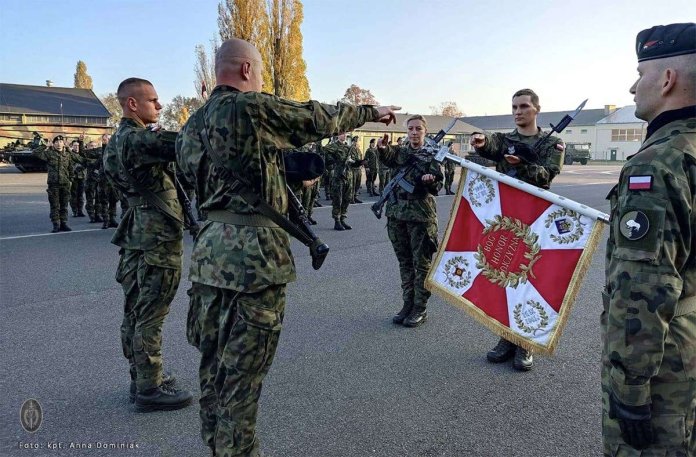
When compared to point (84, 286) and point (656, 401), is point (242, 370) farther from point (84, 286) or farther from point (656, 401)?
point (84, 286)

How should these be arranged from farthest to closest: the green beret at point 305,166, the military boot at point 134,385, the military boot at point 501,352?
1. the military boot at point 501,352
2. the military boot at point 134,385
3. the green beret at point 305,166

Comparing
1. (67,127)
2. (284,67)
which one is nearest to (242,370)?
(284,67)

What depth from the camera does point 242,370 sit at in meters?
2.34

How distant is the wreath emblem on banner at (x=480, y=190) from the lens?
390 centimetres

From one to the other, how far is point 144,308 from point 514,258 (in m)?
2.75

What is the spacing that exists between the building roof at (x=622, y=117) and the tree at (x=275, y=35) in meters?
56.3

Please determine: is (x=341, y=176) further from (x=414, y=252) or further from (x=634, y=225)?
(x=634, y=225)

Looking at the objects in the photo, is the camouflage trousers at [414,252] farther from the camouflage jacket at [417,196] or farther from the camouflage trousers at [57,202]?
the camouflage trousers at [57,202]

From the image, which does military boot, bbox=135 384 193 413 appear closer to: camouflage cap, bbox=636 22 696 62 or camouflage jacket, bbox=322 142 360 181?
camouflage cap, bbox=636 22 696 62

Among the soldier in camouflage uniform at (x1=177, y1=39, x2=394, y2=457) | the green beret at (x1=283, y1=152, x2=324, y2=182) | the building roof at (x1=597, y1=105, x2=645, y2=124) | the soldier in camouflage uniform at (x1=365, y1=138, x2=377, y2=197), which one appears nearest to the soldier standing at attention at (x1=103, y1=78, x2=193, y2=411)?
the soldier in camouflage uniform at (x1=177, y1=39, x2=394, y2=457)

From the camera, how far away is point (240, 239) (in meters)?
2.38

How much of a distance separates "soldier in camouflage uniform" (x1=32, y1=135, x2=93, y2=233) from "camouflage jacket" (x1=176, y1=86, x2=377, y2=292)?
9.72 metres

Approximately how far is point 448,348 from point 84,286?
4748 mm

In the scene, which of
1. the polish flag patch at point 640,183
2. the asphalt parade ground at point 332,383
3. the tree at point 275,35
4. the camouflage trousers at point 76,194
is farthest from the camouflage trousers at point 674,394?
the tree at point 275,35
